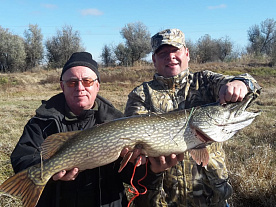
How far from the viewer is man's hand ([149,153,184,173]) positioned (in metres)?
1.96

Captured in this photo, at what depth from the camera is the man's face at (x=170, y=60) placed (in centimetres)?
239

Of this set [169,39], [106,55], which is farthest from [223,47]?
[169,39]

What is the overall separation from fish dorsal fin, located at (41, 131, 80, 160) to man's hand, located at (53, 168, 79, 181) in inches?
6.4

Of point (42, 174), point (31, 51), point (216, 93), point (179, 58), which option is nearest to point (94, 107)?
point (42, 174)

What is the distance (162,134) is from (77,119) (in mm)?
769

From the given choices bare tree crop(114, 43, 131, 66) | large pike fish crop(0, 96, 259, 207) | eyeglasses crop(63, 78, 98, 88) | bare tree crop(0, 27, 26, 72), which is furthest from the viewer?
bare tree crop(114, 43, 131, 66)

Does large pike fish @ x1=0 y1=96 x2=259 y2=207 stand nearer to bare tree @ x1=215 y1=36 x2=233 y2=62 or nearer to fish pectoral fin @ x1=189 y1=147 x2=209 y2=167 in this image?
fish pectoral fin @ x1=189 y1=147 x2=209 y2=167

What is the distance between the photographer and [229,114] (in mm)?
1930

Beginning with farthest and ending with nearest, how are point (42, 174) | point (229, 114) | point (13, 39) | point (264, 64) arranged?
point (13, 39)
point (264, 64)
point (229, 114)
point (42, 174)

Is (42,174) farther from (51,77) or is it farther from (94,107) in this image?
(51,77)

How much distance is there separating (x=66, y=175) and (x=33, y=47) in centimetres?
3368

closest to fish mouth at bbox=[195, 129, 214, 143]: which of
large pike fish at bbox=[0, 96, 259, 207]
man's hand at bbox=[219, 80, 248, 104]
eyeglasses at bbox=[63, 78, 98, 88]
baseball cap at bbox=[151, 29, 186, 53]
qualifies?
large pike fish at bbox=[0, 96, 259, 207]

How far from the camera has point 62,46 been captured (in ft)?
104

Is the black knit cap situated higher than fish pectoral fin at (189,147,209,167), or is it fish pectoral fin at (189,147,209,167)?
the black knit cap
